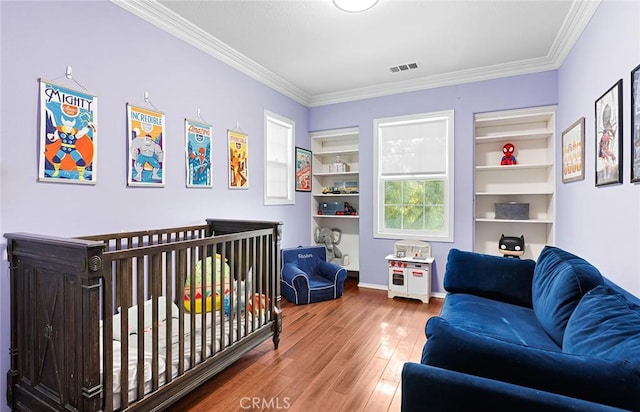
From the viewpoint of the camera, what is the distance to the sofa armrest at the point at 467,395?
794 mm

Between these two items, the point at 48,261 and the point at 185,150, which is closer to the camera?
the point at 48,261

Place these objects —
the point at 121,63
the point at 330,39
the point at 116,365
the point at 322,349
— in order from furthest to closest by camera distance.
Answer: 1. the point at 330,39
2. the point at 322,349
3. the point at 121,63
4. the point at 116,365

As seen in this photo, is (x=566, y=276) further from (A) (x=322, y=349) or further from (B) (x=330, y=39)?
(B) (x=330, y=39)

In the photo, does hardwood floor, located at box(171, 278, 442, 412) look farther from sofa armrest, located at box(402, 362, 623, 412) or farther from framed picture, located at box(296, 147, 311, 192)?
framed picture, located at box(296, 147, 311, 192)

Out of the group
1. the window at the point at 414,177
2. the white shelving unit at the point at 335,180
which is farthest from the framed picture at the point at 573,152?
the white shelving unit at the point at 335,180

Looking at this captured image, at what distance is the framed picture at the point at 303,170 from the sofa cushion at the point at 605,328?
11.7 feet

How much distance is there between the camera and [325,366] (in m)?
2.25

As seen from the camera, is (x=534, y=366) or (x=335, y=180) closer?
(x=534, y=366)

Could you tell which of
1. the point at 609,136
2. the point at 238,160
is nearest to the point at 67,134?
the point at 238,160

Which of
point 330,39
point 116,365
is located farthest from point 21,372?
point 330,39

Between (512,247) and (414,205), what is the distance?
47.7 inches

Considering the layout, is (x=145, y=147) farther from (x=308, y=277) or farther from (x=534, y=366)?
(x=534, y=366)

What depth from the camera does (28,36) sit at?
1805 mm

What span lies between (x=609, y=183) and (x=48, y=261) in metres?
3.21
